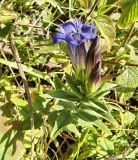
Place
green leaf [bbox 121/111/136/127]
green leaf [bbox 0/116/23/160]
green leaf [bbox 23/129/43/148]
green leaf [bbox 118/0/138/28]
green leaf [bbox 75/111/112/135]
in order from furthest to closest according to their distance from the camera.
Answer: green leaf [bbox 121/111/136/127]
green leaf [bbox 23/129/43/148]
green leaf [bbox 0/116/23/160]
green leaf [bbox 75/111/112/135]
green leaf [bbox 118/0/138/28]

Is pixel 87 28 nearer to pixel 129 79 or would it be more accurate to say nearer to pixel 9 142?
pixel 129 79

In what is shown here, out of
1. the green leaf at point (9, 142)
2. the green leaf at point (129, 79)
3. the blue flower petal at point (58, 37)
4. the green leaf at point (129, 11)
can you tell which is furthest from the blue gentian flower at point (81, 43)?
the green leaf at point (9, 142)

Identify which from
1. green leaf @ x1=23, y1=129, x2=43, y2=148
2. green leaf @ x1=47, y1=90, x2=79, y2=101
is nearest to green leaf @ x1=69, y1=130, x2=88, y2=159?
green leaf @ x1=23, y1=129, x2=43, y2=148

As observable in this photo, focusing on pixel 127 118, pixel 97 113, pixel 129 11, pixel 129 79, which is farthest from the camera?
pixel 127 118

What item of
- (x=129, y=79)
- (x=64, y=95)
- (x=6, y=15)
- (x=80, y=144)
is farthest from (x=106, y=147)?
(x=6, y=15)

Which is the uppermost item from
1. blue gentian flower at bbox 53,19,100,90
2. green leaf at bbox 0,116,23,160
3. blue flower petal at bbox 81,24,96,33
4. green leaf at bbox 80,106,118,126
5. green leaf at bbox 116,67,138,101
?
blue flower petal at bbox 81,24,96,33

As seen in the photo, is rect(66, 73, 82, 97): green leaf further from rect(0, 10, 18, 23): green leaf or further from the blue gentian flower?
rect(0, 10, 18, 23): green leaf

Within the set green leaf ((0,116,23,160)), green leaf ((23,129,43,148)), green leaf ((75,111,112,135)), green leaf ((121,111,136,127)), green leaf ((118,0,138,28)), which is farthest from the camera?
green leaf ((121,111,136,127))
